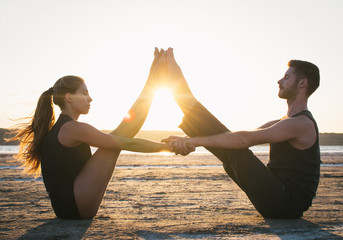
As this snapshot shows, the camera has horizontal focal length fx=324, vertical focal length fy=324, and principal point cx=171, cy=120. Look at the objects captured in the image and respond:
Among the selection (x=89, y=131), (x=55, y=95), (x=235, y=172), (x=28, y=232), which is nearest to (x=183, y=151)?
(x=235, y=172)

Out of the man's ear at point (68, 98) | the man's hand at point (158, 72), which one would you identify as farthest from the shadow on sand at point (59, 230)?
the man's hand at point (158, 72)

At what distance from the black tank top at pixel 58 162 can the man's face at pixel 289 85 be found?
2.44 metres

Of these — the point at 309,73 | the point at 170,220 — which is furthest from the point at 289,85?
the point at 170,220

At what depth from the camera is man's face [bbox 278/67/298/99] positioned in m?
3.73

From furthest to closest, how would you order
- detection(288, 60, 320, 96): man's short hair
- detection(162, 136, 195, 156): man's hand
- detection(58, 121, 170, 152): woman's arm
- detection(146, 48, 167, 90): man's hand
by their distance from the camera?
detection(146, 48, 167, 90): man's hand < detection(162, 136, 195, 156): man's hand < detection(288, 60, 320, 96): man's short hair < detection(58, 121, 170, 152): woman's arm

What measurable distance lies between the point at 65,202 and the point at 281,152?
2.39 meters

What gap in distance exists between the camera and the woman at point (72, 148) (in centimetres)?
343

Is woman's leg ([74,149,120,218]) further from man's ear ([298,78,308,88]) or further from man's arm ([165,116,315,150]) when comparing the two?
man's ear ([298,78,308,88])

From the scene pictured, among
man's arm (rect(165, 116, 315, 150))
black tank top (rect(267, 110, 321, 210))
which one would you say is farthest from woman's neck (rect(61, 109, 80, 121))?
black tank top (rect(267, 110, 321, 210))

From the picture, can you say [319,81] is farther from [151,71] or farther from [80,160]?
[80,160]

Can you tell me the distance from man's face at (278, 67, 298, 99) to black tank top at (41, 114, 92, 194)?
96.0 inches

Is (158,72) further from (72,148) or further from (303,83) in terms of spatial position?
(303,83)

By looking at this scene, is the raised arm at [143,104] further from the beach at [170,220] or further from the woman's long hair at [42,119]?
the beach at [170,220]

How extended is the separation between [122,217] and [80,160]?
2.78 ft
